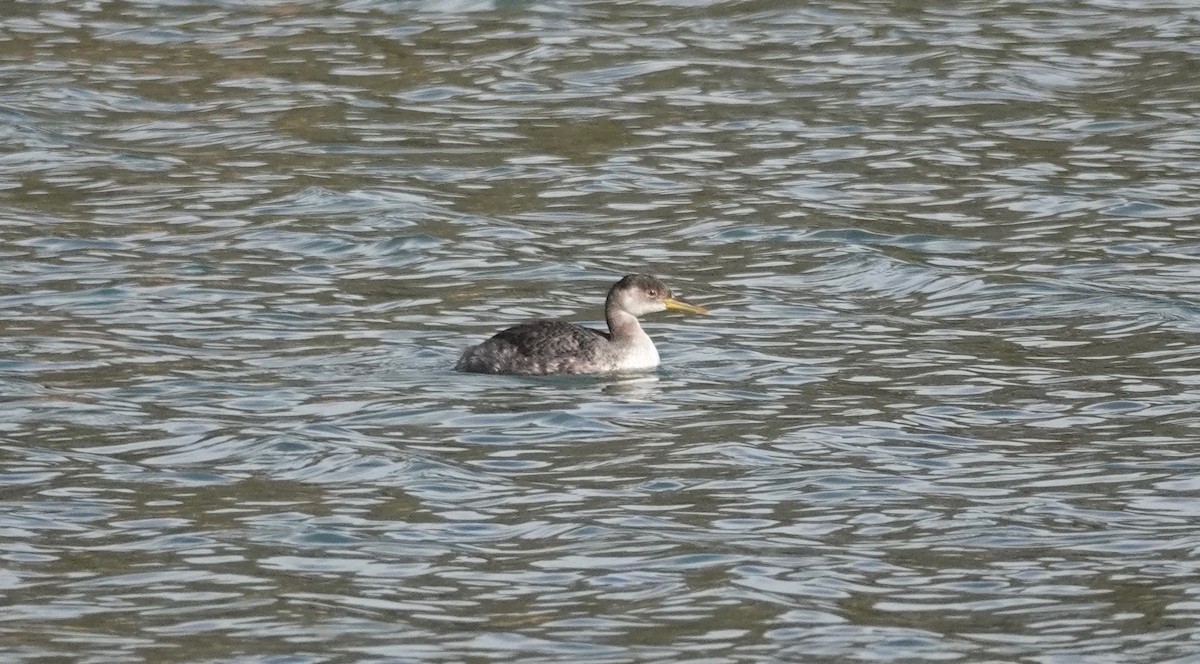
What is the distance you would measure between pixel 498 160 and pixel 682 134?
180cm

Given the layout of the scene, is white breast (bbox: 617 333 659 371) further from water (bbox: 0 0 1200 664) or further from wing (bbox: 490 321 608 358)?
wing (bbox: 490 321 608 358)

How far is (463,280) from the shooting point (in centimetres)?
1590

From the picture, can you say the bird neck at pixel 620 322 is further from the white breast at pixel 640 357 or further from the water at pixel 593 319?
the water at pixel 593 319

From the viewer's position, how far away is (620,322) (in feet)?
45.9

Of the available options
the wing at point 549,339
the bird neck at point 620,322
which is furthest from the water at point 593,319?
the bird neck at point 620,322

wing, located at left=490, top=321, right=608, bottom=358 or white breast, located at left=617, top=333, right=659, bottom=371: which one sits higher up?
wing, located at left=490, top=321, right=608, bottom=358

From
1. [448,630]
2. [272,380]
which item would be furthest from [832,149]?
[448,630]

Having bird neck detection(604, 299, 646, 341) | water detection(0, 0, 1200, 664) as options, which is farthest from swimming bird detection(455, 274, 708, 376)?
water detection(0, 0, 1200, 664)

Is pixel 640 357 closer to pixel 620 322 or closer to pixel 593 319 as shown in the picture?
pixel 620 322

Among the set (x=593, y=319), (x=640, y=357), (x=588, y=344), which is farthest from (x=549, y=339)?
(x=593, y=319)

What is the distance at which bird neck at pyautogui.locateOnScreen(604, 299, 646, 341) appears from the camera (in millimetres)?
13859

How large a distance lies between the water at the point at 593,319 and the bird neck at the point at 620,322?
1.10ft

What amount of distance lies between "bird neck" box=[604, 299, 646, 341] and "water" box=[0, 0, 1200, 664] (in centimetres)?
33

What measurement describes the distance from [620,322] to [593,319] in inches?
52.7
